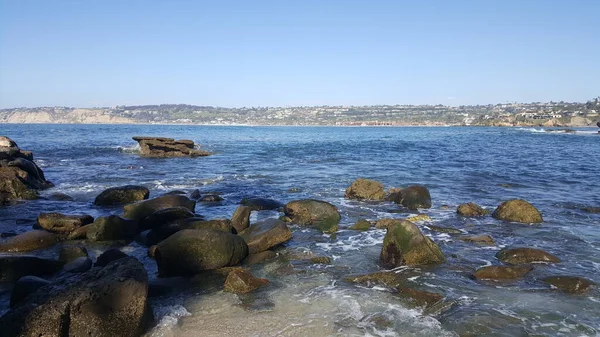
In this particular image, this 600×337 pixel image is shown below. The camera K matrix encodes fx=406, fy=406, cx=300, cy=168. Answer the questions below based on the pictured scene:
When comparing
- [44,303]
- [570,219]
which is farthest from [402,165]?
[44,303]

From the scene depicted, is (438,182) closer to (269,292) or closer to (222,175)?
(222,175)

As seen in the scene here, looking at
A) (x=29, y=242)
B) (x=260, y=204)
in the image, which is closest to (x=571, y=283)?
(x=260, y=204)

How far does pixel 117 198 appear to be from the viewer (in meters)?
15.7

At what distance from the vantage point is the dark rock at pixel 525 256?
31.2 feet

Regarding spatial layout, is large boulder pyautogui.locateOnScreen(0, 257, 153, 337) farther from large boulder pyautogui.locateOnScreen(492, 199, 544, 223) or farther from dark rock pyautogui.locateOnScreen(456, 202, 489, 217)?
large boulder pyautogui.locateOnScreen(492, 199, 544, 223)

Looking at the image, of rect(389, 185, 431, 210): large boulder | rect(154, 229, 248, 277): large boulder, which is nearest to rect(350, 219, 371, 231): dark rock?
rect(389, 185, 431, 210): large boulder

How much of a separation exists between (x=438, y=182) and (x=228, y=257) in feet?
53.0

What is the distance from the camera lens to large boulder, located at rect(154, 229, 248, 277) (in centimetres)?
865

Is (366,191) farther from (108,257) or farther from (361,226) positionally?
(108,257)

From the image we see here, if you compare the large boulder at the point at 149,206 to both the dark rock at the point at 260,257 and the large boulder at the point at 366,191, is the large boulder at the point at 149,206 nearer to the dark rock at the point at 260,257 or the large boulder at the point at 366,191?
the dark rock at the point at 260,257

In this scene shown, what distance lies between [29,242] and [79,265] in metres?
2.67

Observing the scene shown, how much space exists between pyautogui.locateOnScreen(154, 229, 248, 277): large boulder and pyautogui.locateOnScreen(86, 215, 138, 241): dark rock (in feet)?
8.85

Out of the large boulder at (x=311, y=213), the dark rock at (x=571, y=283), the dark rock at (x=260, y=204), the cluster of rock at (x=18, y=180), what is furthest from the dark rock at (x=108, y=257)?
the cluster of rock at (x=18, y=180)

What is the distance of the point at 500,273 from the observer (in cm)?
863
